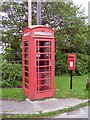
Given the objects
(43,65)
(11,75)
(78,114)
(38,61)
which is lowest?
(78,114)

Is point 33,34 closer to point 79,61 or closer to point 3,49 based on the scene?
point 3,49

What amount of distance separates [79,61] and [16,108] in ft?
22.7

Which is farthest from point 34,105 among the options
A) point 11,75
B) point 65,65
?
point 65,65

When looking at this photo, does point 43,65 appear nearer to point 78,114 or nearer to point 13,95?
point 13,95

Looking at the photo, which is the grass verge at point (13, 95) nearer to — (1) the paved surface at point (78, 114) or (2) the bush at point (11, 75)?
(2) the bush at point (11, 75)

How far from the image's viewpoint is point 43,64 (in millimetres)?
6215

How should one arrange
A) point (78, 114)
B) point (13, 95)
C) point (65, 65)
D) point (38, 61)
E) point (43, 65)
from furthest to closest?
point (65, 65), point (13, 95), point (43, 65), point (38, 61), point (78, 114)

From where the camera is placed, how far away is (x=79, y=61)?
11.6 meters

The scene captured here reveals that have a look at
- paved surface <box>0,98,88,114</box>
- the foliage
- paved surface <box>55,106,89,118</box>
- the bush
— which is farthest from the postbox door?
the foliage

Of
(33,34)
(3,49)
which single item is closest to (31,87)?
(33,34)

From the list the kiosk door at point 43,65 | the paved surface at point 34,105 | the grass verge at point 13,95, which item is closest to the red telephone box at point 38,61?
the kiosk door at point 43,65

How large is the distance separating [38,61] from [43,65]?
9.0 inches

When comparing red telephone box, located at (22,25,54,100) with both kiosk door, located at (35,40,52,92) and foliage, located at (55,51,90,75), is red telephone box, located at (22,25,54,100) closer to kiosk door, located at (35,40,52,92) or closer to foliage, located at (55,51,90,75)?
kiosk door, located at (35,40,52,92)

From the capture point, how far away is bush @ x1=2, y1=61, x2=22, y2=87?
26.4 feet
